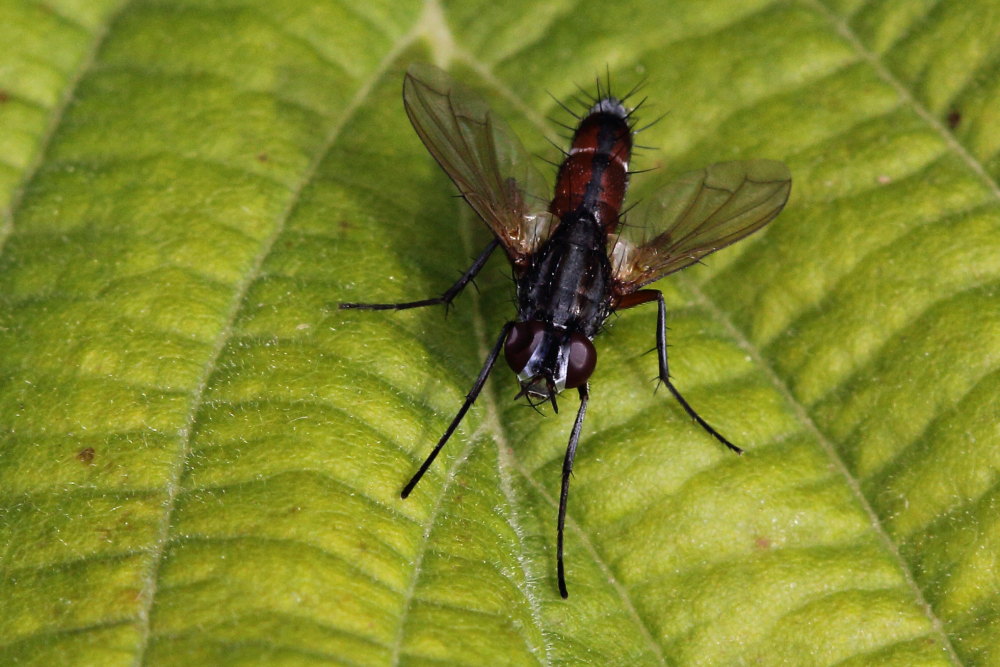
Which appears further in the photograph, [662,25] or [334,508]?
[662,25]

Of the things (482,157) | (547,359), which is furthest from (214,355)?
(482,157)

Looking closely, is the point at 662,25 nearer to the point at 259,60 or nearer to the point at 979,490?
the point at 259,60

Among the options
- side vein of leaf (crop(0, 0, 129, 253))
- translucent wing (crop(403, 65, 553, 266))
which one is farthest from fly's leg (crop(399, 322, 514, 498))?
side vein of leaf (crop(0, 0, 129, 253))

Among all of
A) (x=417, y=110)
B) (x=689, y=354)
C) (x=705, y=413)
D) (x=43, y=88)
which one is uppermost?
(x=43, y=88)

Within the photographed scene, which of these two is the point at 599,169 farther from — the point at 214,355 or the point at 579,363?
the point at 214,355

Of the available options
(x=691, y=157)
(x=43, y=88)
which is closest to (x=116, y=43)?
(x=43, y=88)

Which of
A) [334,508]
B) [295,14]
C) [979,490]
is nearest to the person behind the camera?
[334,508]
